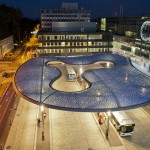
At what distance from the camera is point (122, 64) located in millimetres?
42688

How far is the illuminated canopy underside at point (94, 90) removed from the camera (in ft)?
80.7

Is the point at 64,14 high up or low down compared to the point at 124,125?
up

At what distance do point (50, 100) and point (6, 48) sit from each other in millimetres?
67922

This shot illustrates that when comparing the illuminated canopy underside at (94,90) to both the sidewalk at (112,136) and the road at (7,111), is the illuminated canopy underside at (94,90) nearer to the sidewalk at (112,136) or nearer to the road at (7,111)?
the sidewalk at (112,136)

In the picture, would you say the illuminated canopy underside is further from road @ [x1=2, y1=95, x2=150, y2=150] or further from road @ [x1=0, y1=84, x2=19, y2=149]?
road @ [x1=0, y1=84, x2=19, y2=149]

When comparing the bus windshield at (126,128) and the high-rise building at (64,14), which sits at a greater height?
the high-rise building at (64,14)

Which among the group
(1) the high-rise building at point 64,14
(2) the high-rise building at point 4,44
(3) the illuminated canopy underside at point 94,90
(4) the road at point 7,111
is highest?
(1) the high-rise building at point 64,14

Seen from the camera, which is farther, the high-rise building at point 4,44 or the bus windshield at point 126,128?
the high-rise building at point 4,44

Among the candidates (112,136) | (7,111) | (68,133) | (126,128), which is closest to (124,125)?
(126,128)

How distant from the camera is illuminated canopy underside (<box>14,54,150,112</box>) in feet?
80.7

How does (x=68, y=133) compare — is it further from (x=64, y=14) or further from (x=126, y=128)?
(x=64, y=14)

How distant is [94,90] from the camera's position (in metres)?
27.9

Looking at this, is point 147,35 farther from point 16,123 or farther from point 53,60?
point 16,123

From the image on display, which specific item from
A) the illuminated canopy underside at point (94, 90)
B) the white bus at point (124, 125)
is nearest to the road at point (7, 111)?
the illuminated canopy underside at point (94, 90)
